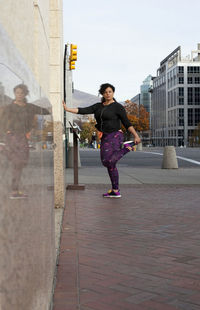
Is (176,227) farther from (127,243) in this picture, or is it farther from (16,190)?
(16,190)

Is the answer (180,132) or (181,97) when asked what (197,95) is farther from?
(180,132)

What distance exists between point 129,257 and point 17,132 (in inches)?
→ 120

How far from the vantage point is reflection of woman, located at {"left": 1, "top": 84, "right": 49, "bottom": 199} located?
1170mm

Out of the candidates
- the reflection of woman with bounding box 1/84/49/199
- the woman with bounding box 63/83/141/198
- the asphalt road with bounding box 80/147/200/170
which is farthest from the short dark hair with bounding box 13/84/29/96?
the asphalt road with bounding box 80/147/200/170

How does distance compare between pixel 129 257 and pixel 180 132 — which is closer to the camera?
pixel 129 257

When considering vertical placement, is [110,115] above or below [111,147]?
above

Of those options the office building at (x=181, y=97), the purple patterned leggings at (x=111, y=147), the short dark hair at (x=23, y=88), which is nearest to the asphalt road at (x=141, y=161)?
the purple patterned leggings at (x=111, y=147)

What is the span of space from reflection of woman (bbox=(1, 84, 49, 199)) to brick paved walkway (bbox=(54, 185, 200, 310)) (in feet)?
5.55

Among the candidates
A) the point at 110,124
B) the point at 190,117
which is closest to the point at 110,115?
the point at 110,124

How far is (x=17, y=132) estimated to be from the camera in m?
1.33

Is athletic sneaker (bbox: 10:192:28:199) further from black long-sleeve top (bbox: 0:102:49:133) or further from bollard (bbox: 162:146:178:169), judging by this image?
bollard (bbox: 162:146:178:169)

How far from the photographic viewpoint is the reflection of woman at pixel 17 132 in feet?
3.84

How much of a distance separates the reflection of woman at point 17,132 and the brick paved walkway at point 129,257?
5.55 ft

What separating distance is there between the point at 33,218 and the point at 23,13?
0.78 m
